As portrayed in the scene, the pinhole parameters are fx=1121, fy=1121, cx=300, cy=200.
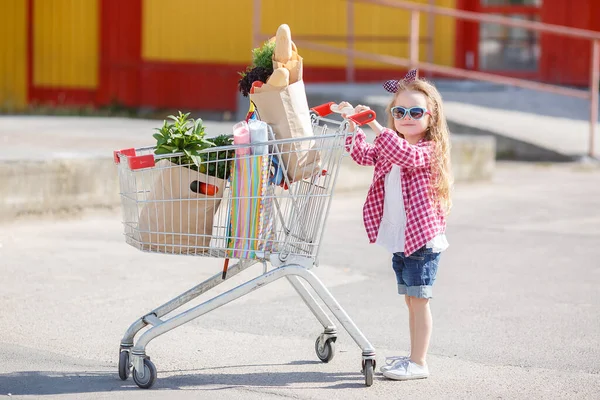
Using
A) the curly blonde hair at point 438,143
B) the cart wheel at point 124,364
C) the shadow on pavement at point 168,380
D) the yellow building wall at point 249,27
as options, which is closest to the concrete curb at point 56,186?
the shadow on pavement at point 168,380

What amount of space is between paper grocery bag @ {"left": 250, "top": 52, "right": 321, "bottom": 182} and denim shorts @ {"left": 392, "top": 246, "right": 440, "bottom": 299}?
1.84 feet

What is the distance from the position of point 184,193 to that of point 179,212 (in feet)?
0.26

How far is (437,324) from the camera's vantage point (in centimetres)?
575

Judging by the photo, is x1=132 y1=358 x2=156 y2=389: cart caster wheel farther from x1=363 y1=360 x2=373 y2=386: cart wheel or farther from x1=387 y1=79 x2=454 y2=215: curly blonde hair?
x1=387 y1=79 x2=454 y2=215: curly blonde hair

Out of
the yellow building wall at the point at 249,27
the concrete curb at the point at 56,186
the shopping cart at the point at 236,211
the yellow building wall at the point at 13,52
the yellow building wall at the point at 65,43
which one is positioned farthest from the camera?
the yellow building wall at the point at 13,52

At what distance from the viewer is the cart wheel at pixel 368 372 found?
4.59 m

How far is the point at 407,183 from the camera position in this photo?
4707mm

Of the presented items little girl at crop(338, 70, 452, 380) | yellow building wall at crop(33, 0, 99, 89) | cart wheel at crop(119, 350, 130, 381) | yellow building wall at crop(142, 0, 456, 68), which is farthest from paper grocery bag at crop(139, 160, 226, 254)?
yellow building wall at crop(33, 0, 99, 89)

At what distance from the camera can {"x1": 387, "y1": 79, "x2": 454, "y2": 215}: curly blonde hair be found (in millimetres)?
4676

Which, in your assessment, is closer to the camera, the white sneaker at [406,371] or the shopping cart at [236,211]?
the shopping cart at [236,211]

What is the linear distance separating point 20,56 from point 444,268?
1323 cm

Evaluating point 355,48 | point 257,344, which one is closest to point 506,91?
point 355,48

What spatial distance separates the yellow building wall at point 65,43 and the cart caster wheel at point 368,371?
47.9 feet

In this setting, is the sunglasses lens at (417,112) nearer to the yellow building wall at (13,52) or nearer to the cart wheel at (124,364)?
the cart wheel at (124,364)
